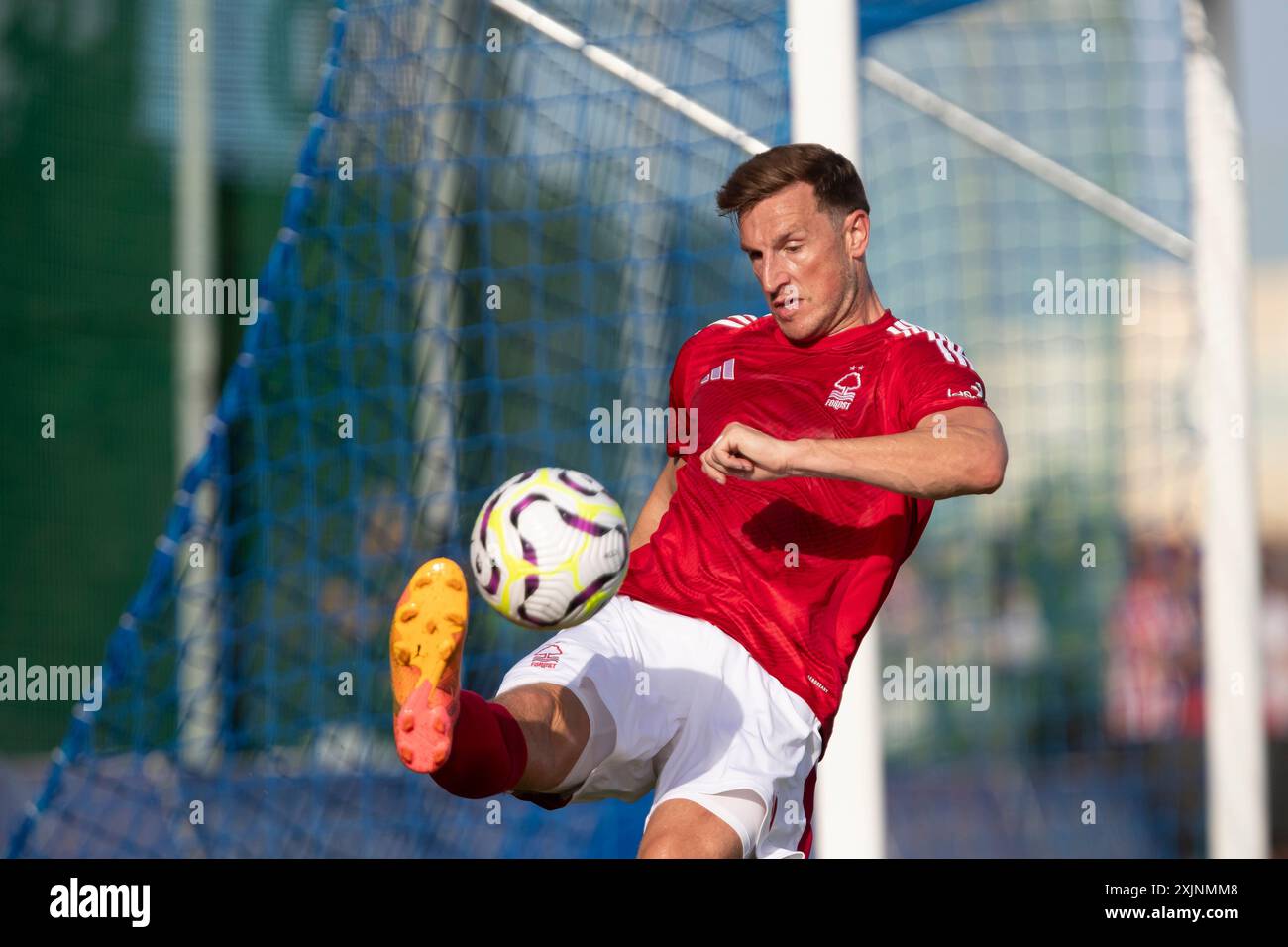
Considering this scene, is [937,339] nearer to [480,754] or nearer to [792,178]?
[792,178]

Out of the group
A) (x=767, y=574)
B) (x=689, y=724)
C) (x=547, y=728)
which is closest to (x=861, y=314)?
(x=767, y=574)

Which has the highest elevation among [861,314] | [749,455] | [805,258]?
[805,258]

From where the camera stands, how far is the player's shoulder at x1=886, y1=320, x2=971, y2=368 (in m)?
3.73

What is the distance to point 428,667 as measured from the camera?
3064 mm

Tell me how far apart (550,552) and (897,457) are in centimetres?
80

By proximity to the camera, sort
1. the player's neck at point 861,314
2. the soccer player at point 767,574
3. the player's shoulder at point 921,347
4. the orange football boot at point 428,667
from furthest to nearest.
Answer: the player's neck at point 861,314 < the player's shoulder at point 921,347 < the soccer player at point 767,574 < the orange football boot at point 428,667

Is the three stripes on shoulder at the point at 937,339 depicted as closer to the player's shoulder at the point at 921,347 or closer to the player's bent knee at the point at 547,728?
the player's shoulder at the point at 921,347

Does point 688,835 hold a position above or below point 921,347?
below

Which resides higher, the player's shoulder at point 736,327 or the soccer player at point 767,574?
the player's shoulder at point 736,327

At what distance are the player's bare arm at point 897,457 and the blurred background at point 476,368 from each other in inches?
81.9

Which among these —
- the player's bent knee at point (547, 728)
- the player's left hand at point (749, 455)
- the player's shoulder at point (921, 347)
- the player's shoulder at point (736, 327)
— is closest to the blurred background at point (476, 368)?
the player's shoulder at point (736, 327)

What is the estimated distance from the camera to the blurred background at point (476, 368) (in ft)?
18.6

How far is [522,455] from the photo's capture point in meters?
7.55

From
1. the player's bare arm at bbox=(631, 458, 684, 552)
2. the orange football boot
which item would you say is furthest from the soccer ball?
the player's bare arm at bbox=(631, 458, 684, 552)
